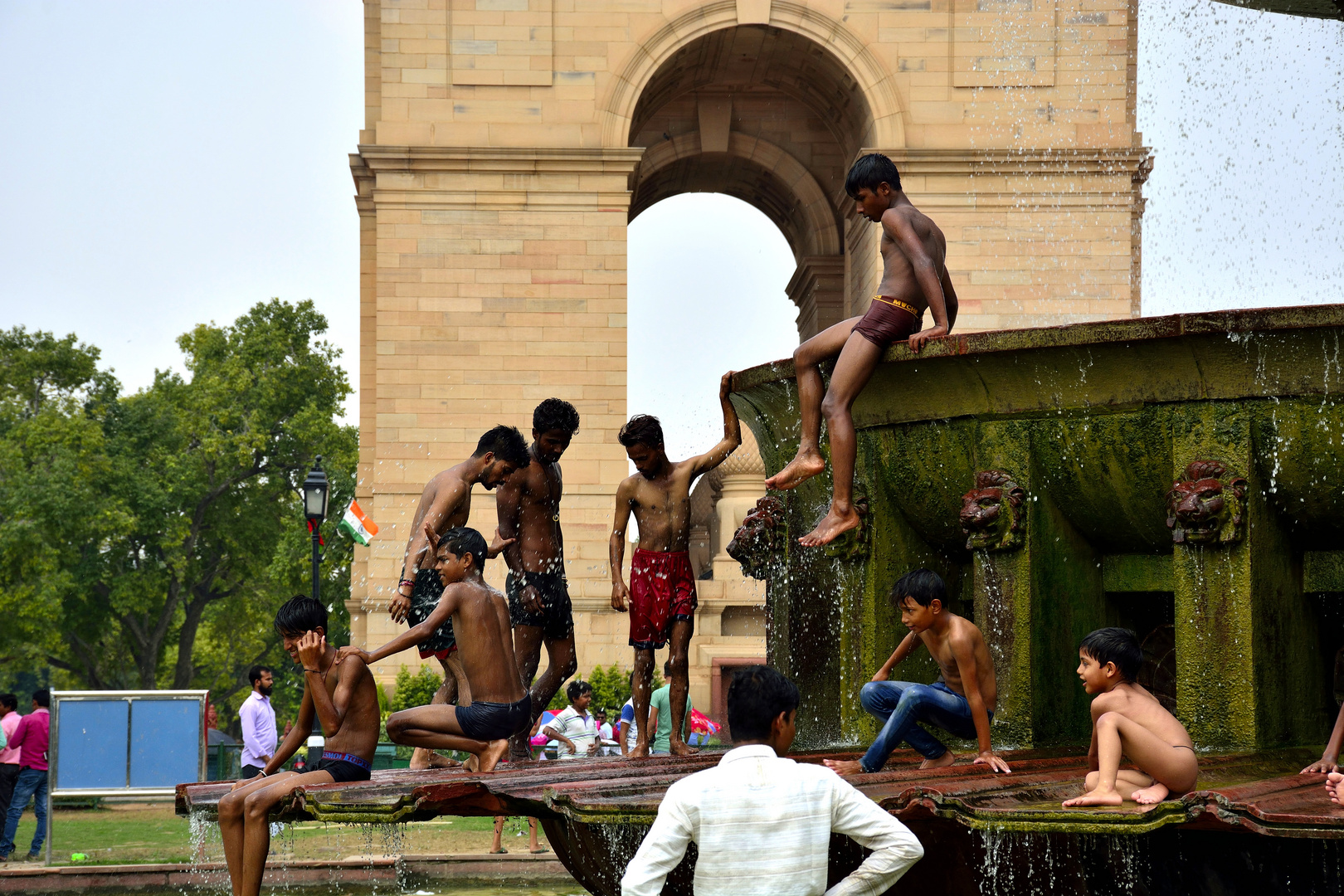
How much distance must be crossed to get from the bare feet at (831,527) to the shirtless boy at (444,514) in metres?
1.85

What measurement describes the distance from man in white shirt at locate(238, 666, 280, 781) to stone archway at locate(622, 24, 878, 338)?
624 inches

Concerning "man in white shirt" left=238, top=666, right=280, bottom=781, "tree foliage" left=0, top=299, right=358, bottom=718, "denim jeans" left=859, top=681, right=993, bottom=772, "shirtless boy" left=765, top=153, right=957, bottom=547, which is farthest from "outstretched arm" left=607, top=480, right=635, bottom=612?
"tree foliage" left=0, top=299, right=358, bottom=718

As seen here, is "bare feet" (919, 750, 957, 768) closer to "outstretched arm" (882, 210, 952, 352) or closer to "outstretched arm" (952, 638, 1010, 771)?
"outstretched arm" (952, 638, 1010, 771)

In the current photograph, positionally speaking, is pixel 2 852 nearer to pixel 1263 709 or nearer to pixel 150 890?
pixel 150 890

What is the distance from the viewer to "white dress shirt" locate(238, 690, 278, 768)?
13789mm

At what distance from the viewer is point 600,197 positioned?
83.5 ft

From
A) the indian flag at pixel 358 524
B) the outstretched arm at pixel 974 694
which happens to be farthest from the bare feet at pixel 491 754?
the indian flag at pixel 358 524

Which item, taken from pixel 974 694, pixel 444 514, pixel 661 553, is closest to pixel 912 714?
pixel 974 694

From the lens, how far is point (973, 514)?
7023 mm

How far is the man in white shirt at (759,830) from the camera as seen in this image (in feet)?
12.6

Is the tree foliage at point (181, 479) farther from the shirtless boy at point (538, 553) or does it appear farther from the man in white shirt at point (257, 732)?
the shirtless boy at point (538, 553)

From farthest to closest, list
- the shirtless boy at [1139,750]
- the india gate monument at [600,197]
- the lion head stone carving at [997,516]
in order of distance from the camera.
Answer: the india gate monument at [600,197] < the lion head stone carving at [997,516] < the shirtless boy at [1139,750]

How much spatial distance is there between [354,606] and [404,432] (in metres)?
2.86

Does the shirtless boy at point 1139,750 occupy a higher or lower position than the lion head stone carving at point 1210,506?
lower
